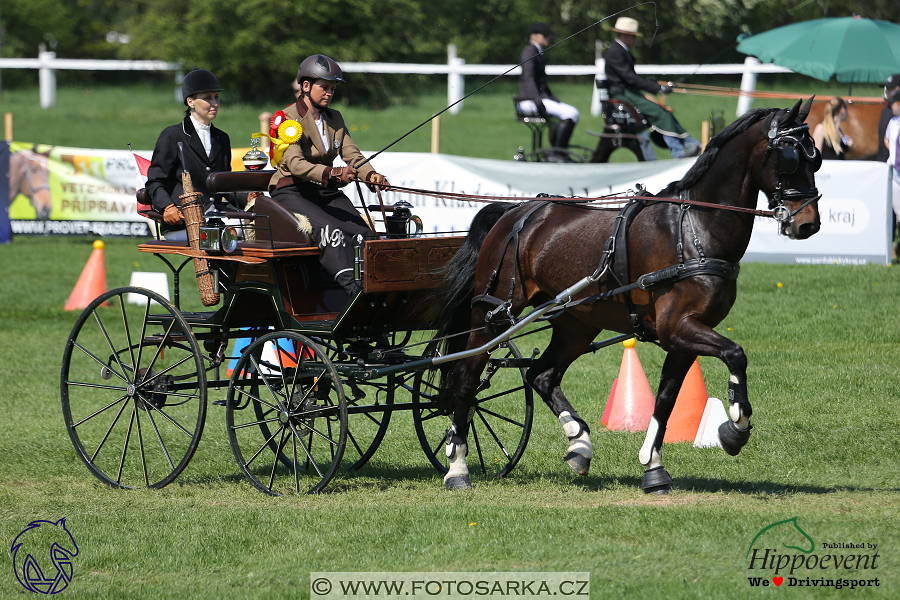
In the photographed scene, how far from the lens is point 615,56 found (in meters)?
13.7

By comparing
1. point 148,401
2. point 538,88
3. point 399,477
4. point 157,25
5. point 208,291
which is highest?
point 157,25

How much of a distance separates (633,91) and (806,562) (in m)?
10.0

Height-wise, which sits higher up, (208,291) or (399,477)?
(208,291)

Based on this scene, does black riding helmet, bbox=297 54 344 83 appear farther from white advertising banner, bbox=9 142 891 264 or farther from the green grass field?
white advertising banner, bbox=9 142 891 264

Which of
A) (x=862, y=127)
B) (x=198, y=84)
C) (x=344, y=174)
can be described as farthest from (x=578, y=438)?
(x=862, y=127)

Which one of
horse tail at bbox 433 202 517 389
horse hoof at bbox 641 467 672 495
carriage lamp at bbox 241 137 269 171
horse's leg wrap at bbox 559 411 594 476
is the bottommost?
horse hoof at bbox 641 467 672 495

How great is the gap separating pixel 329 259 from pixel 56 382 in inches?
167

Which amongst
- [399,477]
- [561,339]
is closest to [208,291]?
[399,477]

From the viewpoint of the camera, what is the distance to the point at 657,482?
5969 mm

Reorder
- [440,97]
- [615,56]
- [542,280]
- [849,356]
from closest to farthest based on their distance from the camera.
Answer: [542,280]
[849,356]
[615,56]
[440,97]

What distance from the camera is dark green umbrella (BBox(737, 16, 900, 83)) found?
15000 millimetres

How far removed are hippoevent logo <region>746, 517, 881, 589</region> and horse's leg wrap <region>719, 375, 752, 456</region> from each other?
2.04 feet

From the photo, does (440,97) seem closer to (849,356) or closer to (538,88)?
(538,88)

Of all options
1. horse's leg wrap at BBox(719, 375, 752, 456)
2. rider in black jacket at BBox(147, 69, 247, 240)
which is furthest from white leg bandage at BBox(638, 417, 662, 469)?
rider in black jacket at BBox(147, 69, 247, 240)
